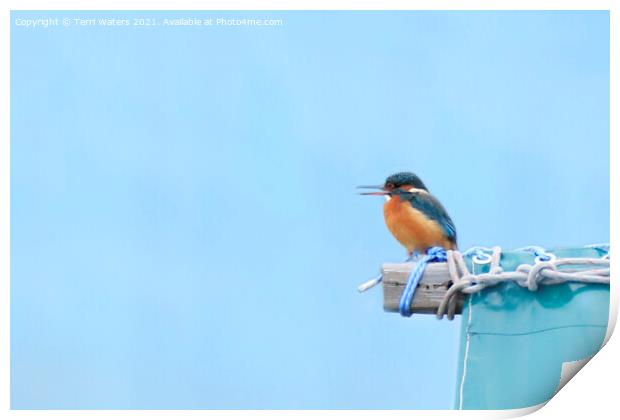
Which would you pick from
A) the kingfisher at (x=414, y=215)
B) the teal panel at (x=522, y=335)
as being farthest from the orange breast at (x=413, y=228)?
the teal panel at (x=522, y=335)

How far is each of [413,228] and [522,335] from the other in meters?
0.26

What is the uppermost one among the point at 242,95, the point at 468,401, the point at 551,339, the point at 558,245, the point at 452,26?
the point at 452,26

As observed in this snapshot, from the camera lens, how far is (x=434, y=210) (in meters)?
1.57

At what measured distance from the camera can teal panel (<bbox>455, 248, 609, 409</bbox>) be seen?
1.52 metres

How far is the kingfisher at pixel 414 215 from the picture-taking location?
1566 millimetres

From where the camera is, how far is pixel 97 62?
1582mm

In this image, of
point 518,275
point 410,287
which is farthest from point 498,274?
point 410,287

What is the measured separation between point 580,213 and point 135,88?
0.81 metres

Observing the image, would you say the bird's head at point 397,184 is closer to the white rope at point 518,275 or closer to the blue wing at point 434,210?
the blue wing at point 434,210

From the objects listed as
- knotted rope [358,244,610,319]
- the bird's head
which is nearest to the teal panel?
knotted rope [358,244,610,319]

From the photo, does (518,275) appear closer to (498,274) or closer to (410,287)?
(498,274)

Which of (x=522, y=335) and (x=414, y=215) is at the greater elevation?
(x=414, y=215)
